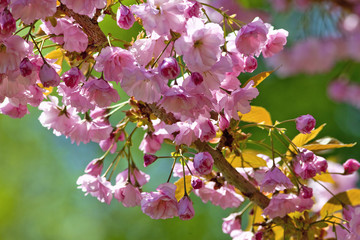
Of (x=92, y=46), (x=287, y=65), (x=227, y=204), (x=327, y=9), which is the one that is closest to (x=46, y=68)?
(x=92, y=46)

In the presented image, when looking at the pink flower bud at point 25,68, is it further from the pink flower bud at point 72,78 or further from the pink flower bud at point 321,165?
the pink flower bud at point 321,165

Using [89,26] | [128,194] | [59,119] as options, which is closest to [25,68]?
[89,26]

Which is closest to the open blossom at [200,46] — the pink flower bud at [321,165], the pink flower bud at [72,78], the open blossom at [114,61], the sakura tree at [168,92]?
the sakura tree at [168,92]

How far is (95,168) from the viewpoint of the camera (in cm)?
118

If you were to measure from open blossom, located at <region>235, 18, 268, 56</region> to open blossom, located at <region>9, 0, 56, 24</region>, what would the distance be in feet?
1.06

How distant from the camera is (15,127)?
710 centimetres

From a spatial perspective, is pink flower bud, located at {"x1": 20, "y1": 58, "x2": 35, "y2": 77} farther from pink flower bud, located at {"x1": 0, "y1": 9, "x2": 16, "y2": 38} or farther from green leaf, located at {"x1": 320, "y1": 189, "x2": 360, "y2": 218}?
green leaf, located at {"x1": 320, "y1": 189, "x2": 360, "y2": 218}

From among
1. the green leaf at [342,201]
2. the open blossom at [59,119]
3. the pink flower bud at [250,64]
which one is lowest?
the green leaf at [342,201]

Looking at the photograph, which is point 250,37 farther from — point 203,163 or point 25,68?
point 25,68

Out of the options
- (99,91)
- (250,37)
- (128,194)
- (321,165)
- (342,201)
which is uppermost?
(250,37)

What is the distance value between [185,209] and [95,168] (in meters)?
0.30

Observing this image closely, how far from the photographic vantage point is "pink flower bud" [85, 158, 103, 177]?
3.83ft

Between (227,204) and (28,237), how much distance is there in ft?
19.6

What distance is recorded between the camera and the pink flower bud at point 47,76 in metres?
0.90
